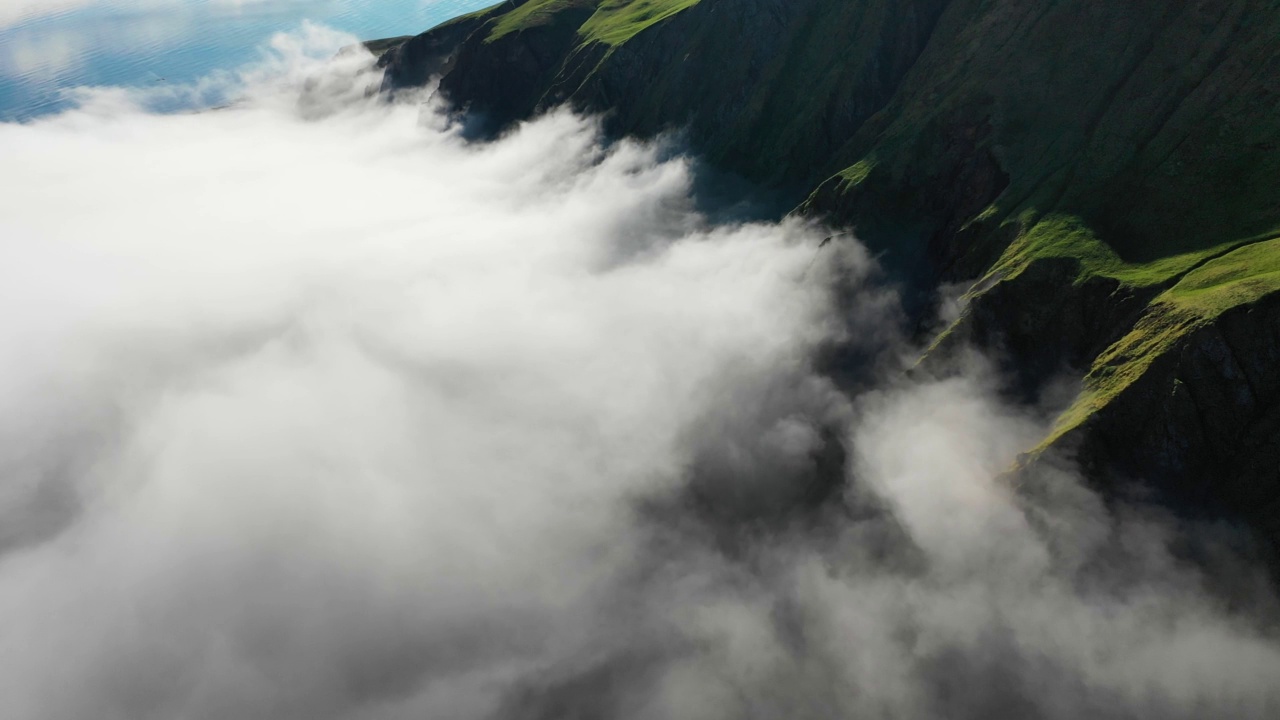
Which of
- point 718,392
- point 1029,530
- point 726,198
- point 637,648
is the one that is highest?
point 726,198

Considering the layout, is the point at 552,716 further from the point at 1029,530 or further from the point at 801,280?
the point at 801,280

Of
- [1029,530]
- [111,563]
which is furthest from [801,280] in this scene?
[111,563]

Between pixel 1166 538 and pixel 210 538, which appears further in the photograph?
pixel 210 538

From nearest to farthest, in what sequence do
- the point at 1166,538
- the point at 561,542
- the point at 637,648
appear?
1. the point at 1166,538
2. the point at 637,648
3. the point at 561,542

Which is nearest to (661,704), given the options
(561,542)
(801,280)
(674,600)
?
(674,600)

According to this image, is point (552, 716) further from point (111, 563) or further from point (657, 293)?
point (111, 563)

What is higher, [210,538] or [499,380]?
[499,380]

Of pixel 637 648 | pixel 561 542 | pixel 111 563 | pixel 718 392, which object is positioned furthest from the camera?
pixel 111 563
